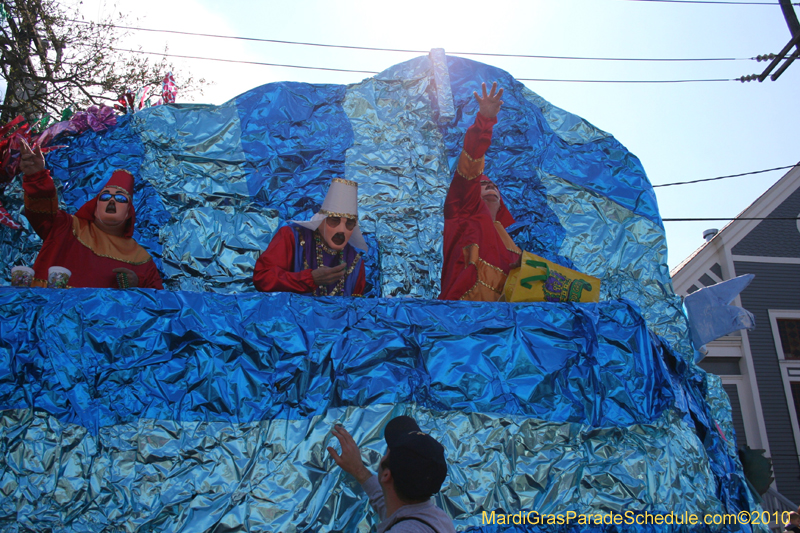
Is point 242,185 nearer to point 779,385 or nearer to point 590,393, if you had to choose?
point 590,393

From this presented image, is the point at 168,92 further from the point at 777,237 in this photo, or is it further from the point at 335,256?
the point at 777,237

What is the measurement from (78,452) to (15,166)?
252 cm

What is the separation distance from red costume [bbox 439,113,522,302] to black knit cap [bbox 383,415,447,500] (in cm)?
189

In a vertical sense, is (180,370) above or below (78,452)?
above

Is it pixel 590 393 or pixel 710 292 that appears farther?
pixel 710 292

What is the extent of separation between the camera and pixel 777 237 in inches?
344

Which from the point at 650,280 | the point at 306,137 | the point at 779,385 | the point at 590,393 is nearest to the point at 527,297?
the point at 590,393

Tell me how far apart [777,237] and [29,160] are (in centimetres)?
958

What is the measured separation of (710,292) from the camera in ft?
13.6

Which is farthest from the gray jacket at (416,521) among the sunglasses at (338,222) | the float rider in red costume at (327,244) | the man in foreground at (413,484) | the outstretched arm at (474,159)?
the outstretched arm at (474,159)

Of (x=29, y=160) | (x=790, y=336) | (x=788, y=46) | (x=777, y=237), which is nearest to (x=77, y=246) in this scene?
(x=29, y=160)

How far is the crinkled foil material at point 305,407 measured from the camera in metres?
2.34

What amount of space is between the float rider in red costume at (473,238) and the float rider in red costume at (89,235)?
6.26 feet

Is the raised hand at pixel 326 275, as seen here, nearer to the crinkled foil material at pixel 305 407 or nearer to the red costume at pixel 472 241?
the crinkled foil material at pixel 305 407
